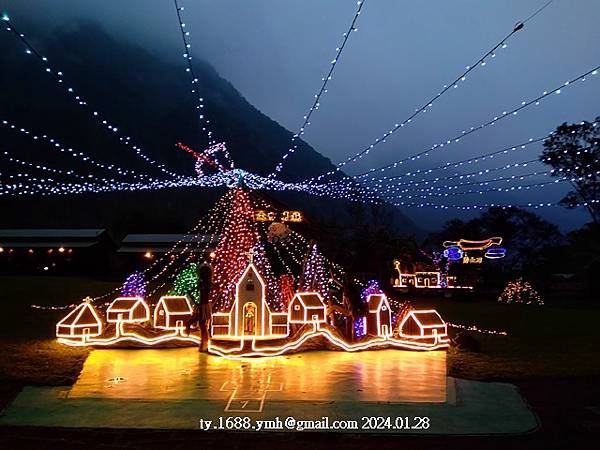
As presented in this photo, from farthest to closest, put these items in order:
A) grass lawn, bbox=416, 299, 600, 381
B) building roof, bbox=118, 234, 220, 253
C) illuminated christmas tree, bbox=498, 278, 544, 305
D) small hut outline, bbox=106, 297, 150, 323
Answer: building roof, bbox=118, 234, 220, 253, illuminated christmas tree, bbox=498, 278, 544, 305, small hut outline, bbox=106, 297, 150, 323, grass lawn, bbox=416, 299, 600, 381

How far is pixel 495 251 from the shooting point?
3309cm

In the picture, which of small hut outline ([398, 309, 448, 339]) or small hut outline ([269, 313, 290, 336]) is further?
small hut outline ([398, 309, 448, 339])

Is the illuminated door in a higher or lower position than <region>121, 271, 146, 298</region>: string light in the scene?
lower

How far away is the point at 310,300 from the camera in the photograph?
12125mm

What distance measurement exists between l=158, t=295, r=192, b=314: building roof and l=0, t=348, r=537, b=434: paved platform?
1964 mm

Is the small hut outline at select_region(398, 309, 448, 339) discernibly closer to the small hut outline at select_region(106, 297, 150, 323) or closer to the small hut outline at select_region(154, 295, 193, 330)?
the small hut outline at select_region(154, 295, 193, 330)

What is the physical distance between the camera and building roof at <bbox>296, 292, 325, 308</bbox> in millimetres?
12031

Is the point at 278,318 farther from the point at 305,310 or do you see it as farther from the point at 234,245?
the point at 234,245

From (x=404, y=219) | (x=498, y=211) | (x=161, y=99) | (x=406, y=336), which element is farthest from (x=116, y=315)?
(x=404, y=219)

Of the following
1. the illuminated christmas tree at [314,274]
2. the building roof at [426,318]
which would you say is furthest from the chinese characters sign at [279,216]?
the building roof at [426,318]


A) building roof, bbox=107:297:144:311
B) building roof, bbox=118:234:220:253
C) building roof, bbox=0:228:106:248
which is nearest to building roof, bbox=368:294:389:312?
building roof, bbox=107:297:144:311

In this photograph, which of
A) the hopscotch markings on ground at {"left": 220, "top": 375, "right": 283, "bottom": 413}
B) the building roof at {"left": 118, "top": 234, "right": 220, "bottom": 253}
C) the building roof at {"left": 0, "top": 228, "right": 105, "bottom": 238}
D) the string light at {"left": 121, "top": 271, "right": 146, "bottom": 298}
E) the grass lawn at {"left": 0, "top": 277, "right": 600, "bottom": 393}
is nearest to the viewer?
the hopscotch markings on ground at {"left": 220, "top": 375, "right": 283, "bottom": 413}

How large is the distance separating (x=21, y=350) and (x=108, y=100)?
3459 inches

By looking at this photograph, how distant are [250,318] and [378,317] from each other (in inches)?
111
